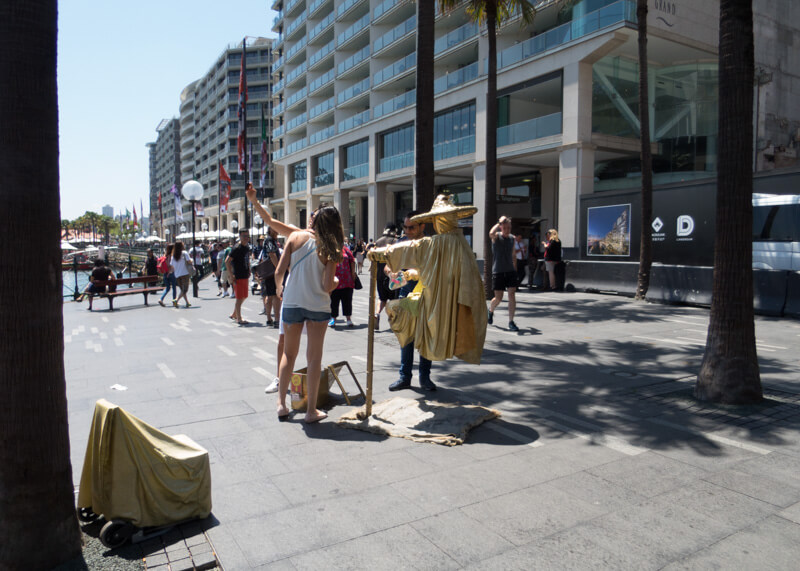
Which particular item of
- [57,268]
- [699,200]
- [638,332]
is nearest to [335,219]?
[57,268]

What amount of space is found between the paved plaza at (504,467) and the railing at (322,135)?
34.8 m

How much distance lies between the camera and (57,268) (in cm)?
245

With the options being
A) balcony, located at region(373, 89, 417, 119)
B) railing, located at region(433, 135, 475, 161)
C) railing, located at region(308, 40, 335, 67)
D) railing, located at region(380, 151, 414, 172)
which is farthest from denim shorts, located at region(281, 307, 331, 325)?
railing, located at region(308, 40, 335, 67)

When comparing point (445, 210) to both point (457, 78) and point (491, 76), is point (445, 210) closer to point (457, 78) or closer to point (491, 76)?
point (491, 76)

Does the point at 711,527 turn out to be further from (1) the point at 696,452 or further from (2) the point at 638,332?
(2) the point at 638,332

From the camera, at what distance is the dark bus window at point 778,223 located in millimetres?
12312

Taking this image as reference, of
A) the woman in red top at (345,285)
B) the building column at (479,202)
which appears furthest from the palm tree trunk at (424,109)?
the building column at (479,202)

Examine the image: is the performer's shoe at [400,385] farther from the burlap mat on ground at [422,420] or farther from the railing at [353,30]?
the railing at [353,30]

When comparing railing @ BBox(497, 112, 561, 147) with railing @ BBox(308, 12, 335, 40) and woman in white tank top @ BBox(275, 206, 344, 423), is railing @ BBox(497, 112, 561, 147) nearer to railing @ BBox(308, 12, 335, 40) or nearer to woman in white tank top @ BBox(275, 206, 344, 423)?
woman in white tank top @ BBox(275, 206, 344, 423)

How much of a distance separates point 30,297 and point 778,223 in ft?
48.4

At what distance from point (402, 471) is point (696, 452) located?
85.0 inches

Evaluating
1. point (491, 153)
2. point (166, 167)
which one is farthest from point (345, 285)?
point (166, 167)

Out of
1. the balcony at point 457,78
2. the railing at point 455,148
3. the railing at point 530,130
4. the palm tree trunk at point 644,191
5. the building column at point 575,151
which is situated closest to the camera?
the palm tree trunk at point 644,191

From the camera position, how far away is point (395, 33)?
32.6 metres
